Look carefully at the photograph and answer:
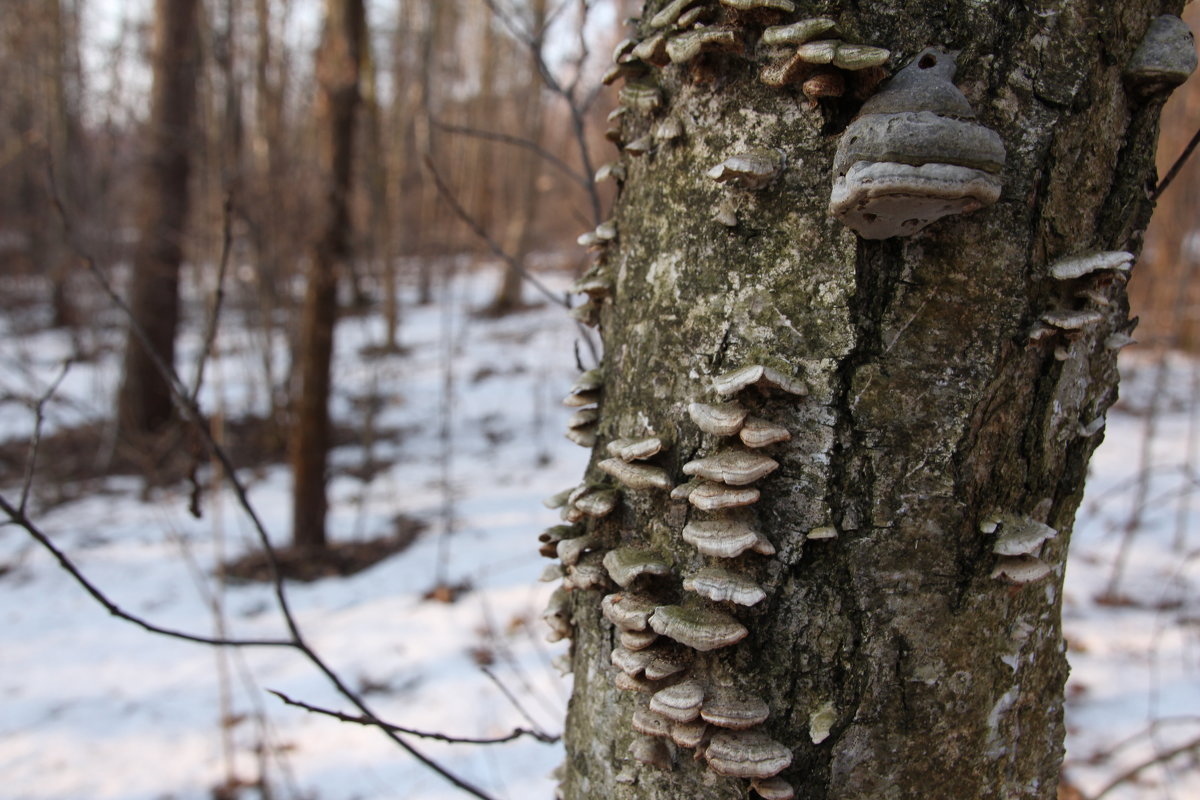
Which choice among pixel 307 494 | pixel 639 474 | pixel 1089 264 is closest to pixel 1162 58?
pixel 1089 264

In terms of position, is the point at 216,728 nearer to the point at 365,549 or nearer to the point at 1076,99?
the point at 365,549

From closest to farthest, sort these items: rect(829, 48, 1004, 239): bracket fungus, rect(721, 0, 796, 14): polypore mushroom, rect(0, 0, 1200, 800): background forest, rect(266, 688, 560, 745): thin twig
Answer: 1. rect(829, 48, 1004, 239): bracket fungus
2. rect(721, 0, 796, 14): polypore mushroom
3. rect(266, 688, 560, 745): thin twig
4. rect(0, 0, 1200, 800): background forest

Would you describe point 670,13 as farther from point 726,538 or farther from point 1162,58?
point 726,538

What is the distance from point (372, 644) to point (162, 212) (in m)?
5.97

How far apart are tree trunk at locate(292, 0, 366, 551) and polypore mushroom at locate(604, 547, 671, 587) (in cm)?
462

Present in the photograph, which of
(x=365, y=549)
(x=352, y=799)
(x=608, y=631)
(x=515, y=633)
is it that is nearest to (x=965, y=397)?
(x=608, y=631)

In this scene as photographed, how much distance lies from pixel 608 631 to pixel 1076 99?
944 millimetres

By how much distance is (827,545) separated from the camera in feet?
2.99

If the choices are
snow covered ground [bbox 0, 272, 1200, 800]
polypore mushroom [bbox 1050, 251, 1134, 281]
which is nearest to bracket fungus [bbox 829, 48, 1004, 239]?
polypore mushroom [bbox 1050, 251, 1134, 281]

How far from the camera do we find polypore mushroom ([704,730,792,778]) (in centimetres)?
88

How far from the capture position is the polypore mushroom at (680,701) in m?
0.91

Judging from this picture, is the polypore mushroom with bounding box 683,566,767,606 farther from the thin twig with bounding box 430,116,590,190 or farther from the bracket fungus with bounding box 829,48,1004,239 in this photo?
the thin twig with bounding box 430,116,590,190

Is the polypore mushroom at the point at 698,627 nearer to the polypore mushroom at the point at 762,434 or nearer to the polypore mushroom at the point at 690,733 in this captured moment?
the polypore mushroom at the point at 690,733

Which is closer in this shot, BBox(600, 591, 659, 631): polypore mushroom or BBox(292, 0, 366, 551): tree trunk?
BBox(600, 591, 659, 631): polypore mushroom
